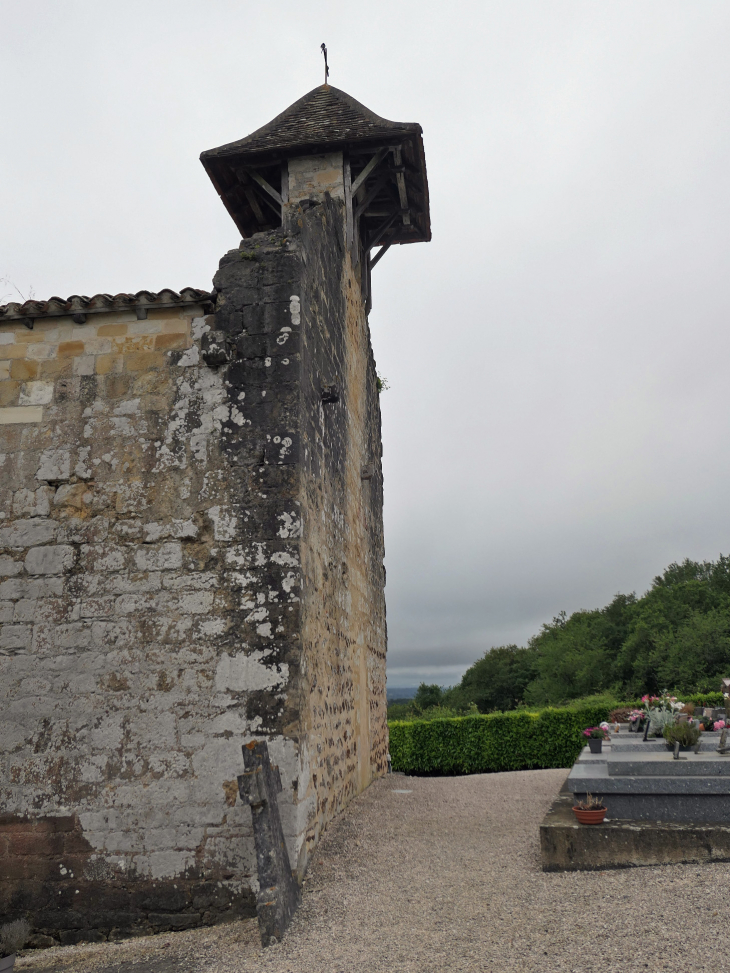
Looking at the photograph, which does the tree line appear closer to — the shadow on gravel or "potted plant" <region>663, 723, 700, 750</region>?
"potted plant" <region>663, 723, 700, 750</region>

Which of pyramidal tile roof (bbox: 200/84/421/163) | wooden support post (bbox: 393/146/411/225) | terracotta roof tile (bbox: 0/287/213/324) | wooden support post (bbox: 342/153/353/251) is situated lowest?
terracotta roof tile (bbox: 0/287/213/324)

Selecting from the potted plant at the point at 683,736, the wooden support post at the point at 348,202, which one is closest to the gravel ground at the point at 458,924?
the potted plant at the point at 683,736

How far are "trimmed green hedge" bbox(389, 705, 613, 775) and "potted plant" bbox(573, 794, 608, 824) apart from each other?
847 cm

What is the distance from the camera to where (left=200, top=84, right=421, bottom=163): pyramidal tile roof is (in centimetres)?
879

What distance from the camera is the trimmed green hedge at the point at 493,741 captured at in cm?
1310

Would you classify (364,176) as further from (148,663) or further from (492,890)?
(492,890)

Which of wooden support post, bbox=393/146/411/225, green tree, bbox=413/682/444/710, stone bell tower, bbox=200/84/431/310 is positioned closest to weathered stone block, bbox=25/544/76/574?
stone bell tower, bbox=200/84/431/310

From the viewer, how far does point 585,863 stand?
4715mm

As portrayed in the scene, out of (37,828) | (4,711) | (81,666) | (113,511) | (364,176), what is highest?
(364,176)

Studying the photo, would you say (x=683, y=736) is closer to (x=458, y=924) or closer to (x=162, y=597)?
(x=458, y=924)

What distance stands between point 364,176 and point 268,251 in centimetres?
399

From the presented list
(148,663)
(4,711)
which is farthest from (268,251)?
(4,711)

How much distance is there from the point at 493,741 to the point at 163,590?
33.9ft

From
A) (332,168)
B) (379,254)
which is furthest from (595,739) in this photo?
(332,168)
